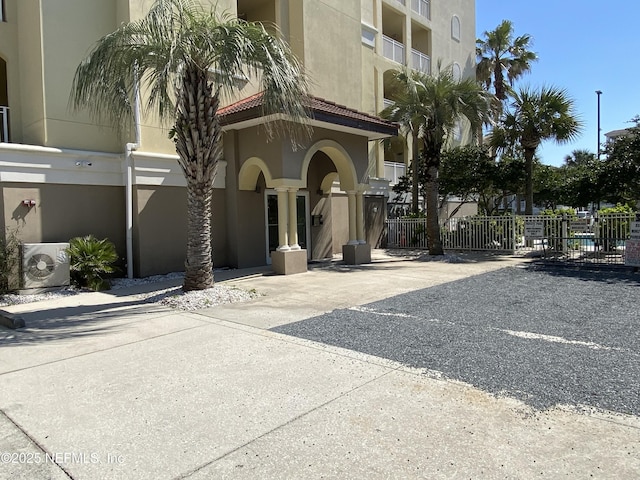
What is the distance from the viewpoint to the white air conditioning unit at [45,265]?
1045 centimetres

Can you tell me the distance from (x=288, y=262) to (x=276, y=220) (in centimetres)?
317

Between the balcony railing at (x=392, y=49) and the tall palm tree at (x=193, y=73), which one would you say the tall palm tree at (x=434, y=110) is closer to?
the balcony railing at (x=392, y=49)

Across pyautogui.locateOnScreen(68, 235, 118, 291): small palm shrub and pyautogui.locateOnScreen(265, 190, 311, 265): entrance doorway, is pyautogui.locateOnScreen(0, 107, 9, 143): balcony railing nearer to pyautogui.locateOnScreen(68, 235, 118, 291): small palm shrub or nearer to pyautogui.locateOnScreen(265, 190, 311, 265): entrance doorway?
pyautogui.locateOnScreen(68, 235, 118, 291): small palm shrub

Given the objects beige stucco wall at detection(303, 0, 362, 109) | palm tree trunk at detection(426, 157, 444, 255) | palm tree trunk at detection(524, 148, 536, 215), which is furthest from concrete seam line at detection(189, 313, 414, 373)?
palm tree trunk at detection(524, 148, 536, 215)

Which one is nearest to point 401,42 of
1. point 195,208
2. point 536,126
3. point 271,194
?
point 536,126

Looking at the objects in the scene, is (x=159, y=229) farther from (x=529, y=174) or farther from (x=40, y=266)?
(x=529, y=174)

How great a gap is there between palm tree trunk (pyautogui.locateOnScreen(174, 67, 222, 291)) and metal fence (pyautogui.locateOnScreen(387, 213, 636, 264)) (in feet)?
36.5

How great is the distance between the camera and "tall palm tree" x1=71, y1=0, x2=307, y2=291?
28.2 feet

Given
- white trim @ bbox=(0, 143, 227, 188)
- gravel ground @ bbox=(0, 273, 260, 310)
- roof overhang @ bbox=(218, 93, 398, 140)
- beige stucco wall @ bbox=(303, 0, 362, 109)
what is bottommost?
gravel ground @ bbox=(0, 273, 260, 310)

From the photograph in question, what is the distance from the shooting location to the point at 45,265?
10.6 meters

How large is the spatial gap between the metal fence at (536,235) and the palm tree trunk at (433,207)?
6.59 ft

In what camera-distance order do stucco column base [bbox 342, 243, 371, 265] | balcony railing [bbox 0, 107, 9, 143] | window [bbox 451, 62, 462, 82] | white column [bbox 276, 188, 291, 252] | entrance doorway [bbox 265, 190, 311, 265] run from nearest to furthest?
balcony railing [bbox 0, 107, 9, 143] → white column [bbox 276, 188, 291, 252] → stucco column base [bbox 342, 243, 371, 265] → entrance doorway [bbox 265, 190, 311, 265] → window [bbox 451, 62, 462, 82]

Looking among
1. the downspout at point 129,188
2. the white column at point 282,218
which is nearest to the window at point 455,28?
the white column at point 282,218

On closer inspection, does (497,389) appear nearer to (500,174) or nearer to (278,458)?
(278,458)
